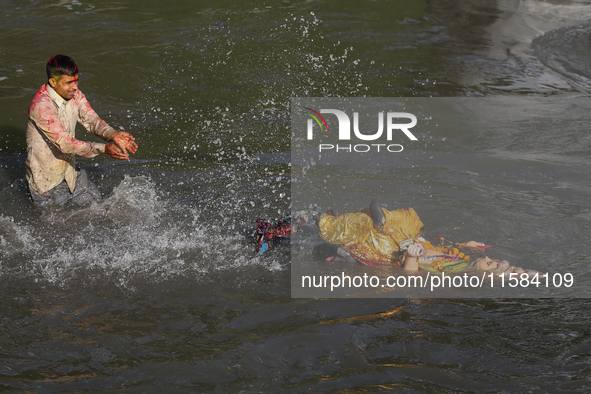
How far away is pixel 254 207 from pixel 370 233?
1564 millimetres

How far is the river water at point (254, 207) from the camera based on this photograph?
12.8 ft

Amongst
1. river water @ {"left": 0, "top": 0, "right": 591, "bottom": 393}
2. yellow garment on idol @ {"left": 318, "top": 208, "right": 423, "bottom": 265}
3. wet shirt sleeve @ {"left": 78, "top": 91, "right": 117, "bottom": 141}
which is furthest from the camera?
wet shirt sleeve @ {"left": 78, "top": 91, "right": 117, "bottom": 141}

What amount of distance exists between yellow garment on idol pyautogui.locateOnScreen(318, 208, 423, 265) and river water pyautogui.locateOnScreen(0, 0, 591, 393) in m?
0.48

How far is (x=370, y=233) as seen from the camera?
5031 millimetres

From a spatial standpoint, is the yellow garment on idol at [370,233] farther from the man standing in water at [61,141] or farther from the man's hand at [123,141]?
the man standing in water at [61,141]

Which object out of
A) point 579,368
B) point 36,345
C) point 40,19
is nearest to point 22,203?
point 36,345

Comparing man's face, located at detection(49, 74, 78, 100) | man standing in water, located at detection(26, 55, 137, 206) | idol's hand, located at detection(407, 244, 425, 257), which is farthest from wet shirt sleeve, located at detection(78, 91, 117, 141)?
idol's hand, located at detection(407, 244, 425, 257)

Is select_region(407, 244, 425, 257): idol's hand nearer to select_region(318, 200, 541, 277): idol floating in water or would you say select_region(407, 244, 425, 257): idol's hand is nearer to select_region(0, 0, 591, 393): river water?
select_region(318, 200, 541, 277): idol floating in water

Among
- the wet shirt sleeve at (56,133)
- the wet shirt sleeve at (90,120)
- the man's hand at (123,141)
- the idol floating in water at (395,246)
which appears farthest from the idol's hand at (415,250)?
the wet shirt sleeve at (90,120)

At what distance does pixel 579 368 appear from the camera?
3.84 meters

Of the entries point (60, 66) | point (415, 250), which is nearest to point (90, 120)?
point (60, 66)

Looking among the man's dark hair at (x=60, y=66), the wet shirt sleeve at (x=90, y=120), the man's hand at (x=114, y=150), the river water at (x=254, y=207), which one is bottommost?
the river water at (x=254, y=207)

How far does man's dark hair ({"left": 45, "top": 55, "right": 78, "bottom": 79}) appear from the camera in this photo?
4848 millimetres

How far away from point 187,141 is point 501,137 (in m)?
4.31
